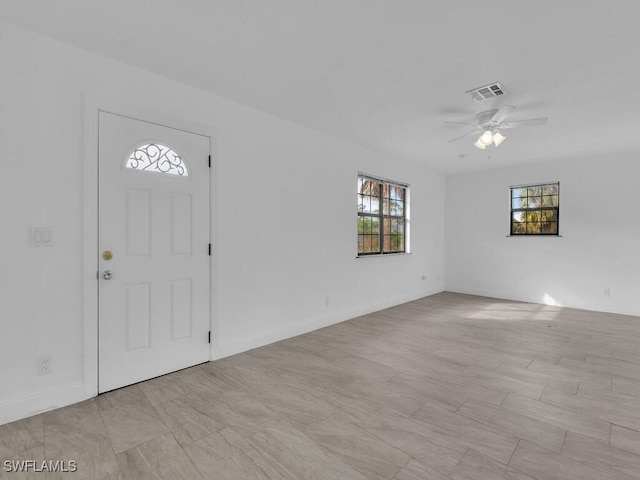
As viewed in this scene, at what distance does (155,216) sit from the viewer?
2697mm

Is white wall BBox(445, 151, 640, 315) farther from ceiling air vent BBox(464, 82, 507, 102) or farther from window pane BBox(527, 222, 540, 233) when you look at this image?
ceiling air vent BBox(464, 82, 507, 102)

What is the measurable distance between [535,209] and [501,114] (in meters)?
3.57

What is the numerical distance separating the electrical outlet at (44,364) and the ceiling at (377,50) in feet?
7.25

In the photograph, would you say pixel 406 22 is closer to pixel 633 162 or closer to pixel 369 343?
pixel 369 343

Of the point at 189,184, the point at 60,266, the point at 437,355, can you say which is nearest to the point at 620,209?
the point at 437,355

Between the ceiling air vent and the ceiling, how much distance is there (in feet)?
0.22

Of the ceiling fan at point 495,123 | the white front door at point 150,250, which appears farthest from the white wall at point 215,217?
the ceiling fan at point 495,123

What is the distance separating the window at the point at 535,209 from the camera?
5.64 metres

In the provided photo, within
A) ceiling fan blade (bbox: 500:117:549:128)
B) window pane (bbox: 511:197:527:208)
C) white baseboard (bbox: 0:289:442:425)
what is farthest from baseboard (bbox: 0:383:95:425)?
window pane (bbox: 511:197:527:208)

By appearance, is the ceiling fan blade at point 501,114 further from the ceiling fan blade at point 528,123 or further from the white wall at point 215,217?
the white wall at point 215,217

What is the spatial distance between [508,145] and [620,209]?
7.14ft

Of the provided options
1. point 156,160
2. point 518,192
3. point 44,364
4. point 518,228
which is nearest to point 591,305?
point 518,228

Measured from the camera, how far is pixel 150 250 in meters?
2.67

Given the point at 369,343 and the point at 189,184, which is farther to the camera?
the point at 369,343
